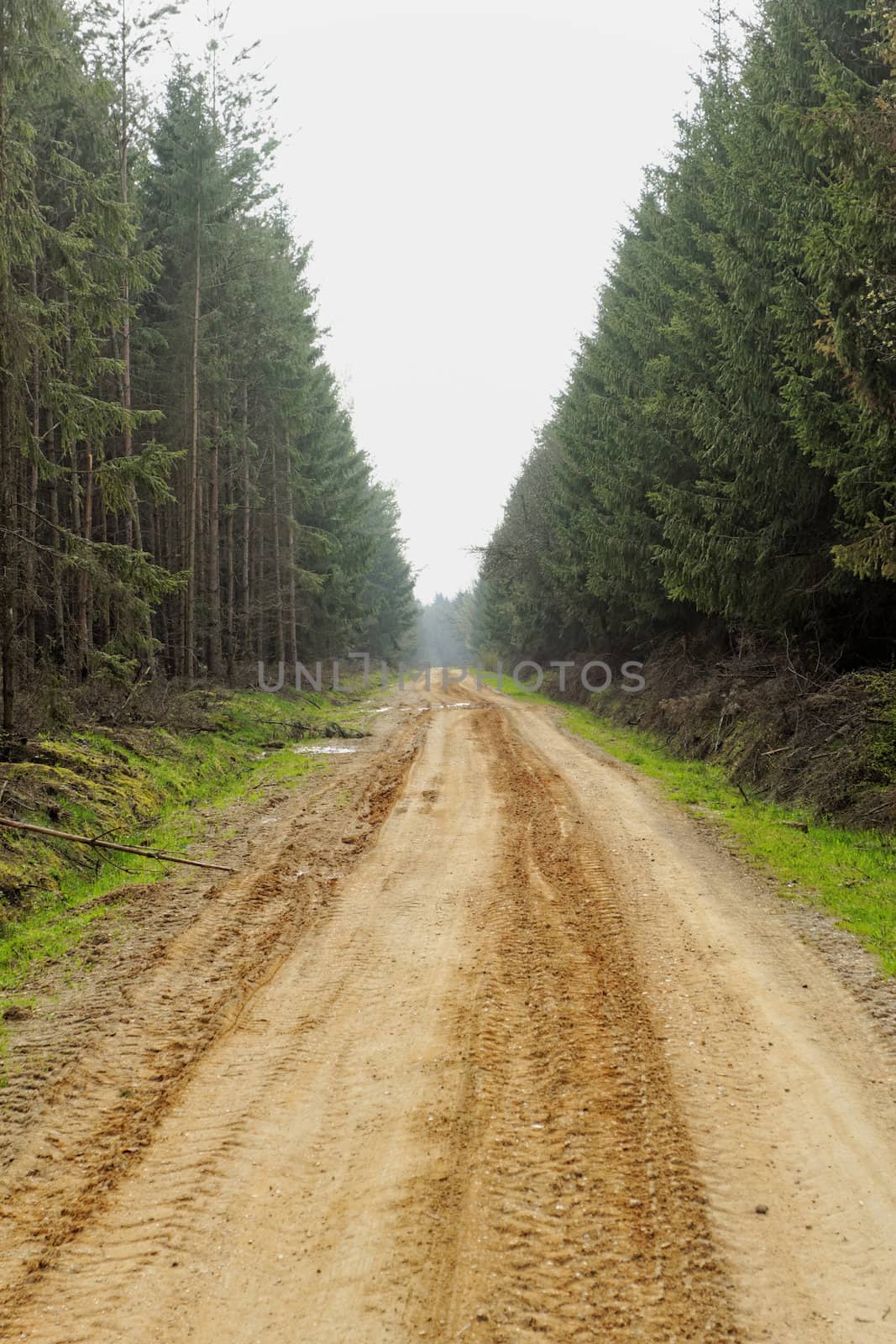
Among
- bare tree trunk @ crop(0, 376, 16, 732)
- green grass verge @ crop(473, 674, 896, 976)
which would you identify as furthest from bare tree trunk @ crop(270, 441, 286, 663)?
green grass verge @ crop(473, 674, 896, 976)

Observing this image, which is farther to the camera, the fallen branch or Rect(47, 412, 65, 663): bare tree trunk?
Rect(47, 412, 65, 663): bare tree trunk

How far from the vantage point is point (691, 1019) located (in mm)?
4879

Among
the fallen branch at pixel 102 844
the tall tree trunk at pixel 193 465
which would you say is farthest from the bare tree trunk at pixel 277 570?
the fallen branch at pixel 102 844

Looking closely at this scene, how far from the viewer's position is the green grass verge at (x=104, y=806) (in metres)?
6.59

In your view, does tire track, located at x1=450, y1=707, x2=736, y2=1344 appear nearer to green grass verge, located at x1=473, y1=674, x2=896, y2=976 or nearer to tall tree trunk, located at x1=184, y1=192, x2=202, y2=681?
green grass verge, located at x1=473, y1=674, x2=896, y2=976

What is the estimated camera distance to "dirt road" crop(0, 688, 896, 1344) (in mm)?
2824

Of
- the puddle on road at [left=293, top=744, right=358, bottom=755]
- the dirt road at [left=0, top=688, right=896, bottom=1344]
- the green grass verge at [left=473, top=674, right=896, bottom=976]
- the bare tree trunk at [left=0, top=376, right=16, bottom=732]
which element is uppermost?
the bare tree trunk at [left=0, top=376, right=16, bottom=732]

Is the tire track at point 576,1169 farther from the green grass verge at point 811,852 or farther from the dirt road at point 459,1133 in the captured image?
the green grass verge at point 811,852

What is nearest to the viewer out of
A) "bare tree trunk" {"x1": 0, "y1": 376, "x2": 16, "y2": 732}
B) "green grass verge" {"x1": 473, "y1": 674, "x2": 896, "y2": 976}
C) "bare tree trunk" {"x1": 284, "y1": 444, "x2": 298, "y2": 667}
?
"green grass verge" {"x1": 473, "y1": 674, "x2": 896, "y2": 976}

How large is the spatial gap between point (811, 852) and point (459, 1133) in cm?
611

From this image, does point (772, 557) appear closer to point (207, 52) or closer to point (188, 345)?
point (188, 345)

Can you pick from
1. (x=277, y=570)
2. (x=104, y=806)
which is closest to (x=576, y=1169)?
(x=104, y=806)

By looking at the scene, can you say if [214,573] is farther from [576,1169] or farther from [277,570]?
[576,1169]

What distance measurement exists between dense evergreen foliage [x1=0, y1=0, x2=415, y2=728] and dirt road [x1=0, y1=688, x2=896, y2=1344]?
6.73 metres
